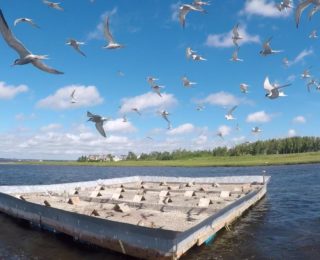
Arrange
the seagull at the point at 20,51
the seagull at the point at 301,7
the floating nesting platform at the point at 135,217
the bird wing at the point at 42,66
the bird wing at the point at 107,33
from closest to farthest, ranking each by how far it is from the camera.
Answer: the bird wing at the point at 42,66 → the seagull at the point at 20,51 → the seagull at the point at 301,7 → the floating nesting platform at the point at 135,217 → the bird wing at the point at 107,33

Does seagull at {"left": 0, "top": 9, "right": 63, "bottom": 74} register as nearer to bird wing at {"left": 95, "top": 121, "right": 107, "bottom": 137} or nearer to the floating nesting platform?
bird wing at {"left": 95, "top": 121, "right": 107, "bottom": 137}

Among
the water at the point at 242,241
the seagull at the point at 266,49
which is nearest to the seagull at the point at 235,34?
the seagull at the point at 266,49

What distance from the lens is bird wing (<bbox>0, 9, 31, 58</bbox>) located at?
12.3 m

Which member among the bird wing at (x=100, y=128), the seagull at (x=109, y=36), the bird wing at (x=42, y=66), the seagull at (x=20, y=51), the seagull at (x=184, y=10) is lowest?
the bird wing at (x=100, y=128)

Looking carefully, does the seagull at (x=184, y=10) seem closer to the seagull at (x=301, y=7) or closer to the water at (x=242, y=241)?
the seagull at (x=301, y=7)

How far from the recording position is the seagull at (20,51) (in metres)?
12.1

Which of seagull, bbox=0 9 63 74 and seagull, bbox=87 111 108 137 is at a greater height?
seagull, bbox=0 9 63 74

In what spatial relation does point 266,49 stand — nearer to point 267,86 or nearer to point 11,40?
point 267,86

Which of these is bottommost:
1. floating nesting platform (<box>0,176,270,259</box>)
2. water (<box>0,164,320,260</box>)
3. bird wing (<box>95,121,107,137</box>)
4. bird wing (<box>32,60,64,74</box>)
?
water (<box>0,164,320,260</box>)

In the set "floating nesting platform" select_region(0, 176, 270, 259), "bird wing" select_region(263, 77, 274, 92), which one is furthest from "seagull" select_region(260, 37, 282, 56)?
"floating nesting platform" select_region(0, 176, 270, 259)

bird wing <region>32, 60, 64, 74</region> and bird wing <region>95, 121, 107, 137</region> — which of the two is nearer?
bird wing <region>32, 60, 64, 74</region>

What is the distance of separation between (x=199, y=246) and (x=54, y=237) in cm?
912

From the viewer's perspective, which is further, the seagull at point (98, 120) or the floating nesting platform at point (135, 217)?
the floating nesting platform at point (135, 217)

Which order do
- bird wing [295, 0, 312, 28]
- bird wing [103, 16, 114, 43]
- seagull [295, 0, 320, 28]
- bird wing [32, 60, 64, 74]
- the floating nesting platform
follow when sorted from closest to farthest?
bird wing [32, 60, 64, 74], seagull [295, 0, 320, 28], bird wing [295, 0, 312, 28], the floating nesting platform, bird wing [103, 16, 114, 43]
